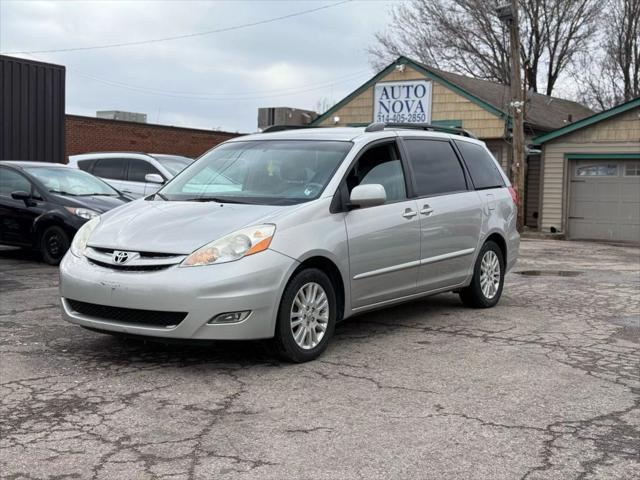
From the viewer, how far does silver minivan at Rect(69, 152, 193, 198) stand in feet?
48.5

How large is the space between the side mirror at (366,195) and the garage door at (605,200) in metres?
16.8

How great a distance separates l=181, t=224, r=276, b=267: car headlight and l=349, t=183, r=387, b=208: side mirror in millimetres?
877

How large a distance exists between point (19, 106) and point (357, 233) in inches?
492

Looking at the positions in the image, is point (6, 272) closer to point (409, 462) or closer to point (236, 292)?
point (236, 292)

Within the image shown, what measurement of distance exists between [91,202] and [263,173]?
18.2ft

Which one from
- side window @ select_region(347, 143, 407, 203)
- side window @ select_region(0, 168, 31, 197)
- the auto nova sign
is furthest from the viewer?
the auto nova sign

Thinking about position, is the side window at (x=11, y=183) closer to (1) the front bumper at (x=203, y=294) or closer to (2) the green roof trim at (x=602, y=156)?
(1) the front bumper at (x=203, y=294)

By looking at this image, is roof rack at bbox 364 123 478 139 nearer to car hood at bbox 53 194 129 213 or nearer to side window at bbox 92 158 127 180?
car hood at bbox 53 194 129 213

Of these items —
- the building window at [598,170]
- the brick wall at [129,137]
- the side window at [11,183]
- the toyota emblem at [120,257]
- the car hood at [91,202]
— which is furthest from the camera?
the brick wall at [129,137]

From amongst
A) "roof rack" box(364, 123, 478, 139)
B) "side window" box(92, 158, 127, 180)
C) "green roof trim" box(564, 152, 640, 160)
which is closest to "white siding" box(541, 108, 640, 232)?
"green roof trim" box(564, 152, 640, 160)

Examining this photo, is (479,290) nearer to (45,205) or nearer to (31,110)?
(45,205)

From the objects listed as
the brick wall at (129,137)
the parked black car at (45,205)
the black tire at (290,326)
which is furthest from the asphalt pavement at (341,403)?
the brick wall at (129,137)

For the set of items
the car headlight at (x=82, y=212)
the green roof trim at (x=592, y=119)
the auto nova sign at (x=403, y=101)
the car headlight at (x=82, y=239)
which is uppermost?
the auto nova sign at (x=403, y=101)

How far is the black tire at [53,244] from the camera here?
1084 centimetres
